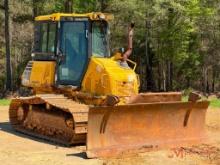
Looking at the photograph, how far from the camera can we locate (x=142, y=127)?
36.1ft

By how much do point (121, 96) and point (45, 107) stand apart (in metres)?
1.87

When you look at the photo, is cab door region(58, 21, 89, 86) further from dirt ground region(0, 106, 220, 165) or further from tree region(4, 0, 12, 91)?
tree region(4, 0, 12, 91)

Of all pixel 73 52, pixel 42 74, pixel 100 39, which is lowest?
pixel 42 74

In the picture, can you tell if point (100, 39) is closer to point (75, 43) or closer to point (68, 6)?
point (75, 43)

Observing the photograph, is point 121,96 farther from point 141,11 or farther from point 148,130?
point 141,11

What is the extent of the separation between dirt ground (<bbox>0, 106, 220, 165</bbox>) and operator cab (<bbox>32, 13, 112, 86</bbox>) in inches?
71.1

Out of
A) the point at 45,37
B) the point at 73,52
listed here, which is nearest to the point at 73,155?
the point at 73,52

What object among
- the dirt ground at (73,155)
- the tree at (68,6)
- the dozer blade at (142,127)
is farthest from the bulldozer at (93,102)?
the tree at (68,6)

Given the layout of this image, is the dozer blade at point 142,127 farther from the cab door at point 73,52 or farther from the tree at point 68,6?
the tree at point 68,6

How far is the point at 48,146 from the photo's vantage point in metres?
11.4

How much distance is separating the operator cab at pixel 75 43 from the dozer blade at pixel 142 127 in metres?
2.15

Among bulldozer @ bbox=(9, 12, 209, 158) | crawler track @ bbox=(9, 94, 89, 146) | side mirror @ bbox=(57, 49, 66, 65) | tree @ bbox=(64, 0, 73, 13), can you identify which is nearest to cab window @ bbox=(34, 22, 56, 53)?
bulldozer @ bbox=(9, 12, 209, 158)

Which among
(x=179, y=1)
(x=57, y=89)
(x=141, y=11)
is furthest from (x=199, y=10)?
(x=57, y=89)

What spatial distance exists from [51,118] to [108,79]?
5.26 feet
